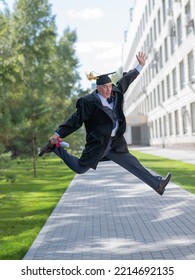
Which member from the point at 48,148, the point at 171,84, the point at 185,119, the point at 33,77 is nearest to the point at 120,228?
the point at 48,148

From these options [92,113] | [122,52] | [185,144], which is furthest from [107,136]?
[122,52]

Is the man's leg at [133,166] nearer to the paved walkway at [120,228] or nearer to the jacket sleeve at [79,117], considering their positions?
the jacket sleeve at [79,117]

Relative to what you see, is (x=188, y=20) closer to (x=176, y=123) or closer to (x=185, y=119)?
(x=185, y=119)

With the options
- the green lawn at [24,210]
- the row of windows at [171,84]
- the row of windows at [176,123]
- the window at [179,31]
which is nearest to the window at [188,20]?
the row of windows at [171,84]

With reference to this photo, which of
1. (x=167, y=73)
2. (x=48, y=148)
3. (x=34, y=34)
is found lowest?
(x=48, y=148)

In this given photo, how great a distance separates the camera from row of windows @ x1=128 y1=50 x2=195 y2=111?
34625 mm

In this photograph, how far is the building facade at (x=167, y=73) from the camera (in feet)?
114

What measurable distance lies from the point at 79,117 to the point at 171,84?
1461 inches

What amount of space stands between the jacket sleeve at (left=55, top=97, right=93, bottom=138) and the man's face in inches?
8.7

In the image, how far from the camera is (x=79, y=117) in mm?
5914

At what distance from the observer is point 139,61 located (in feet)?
20.5

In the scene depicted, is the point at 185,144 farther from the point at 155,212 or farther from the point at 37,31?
the point at 155,212

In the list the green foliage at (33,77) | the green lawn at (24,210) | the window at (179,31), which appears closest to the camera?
the green lawn at (24,210)

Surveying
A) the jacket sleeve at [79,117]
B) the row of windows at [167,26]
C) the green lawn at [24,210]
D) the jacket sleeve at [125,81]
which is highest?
the row of windows at [167,26]
